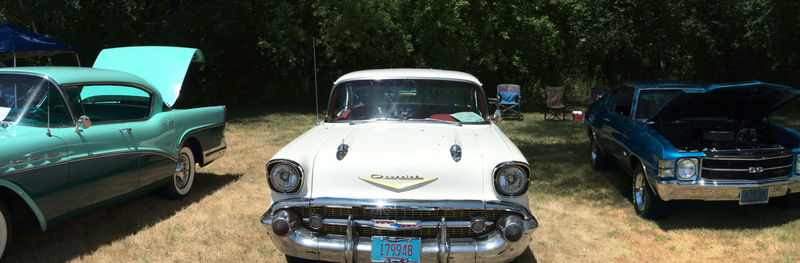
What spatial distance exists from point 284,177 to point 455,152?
118 centimetres

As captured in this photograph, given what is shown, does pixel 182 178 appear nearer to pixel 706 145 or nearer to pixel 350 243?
pixel 350 243

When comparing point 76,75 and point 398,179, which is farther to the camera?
point 76,75

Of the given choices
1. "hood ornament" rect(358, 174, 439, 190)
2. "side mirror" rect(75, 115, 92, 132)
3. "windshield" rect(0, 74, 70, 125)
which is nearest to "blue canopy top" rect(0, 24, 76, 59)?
"windshield" rect(0, 74, 70, 125)

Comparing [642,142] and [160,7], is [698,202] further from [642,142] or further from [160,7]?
[160,7]

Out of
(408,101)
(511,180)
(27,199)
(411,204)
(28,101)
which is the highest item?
(28,101)

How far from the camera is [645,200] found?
5.34 metres

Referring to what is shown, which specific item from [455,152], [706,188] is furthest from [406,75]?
[706,188]

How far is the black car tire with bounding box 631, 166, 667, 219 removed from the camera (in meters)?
5.21

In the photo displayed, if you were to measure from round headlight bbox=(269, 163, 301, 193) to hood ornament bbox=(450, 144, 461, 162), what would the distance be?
3.46 feet

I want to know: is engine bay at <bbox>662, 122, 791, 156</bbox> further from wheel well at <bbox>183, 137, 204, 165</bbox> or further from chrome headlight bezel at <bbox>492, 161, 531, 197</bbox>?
wheel well at <bbox>183, 137, 204, 165</bbox>

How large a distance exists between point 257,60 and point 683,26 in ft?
51.9

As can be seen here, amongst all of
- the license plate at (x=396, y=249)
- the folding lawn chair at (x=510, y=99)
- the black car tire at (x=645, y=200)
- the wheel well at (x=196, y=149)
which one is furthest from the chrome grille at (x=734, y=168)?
the folding lawn chair at (x=510, y=99)

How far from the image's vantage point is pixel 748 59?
63.0 ft

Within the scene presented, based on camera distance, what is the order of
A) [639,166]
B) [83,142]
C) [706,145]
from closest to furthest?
1. [83,142]
2. [706,145]
3. [639,166]
